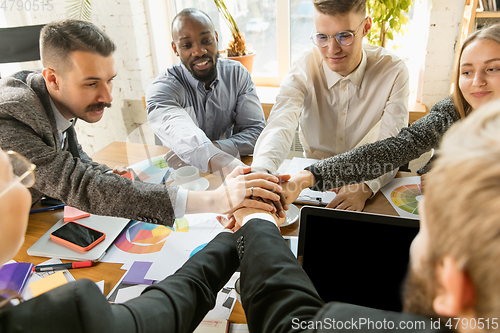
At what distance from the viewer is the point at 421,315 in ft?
1.21

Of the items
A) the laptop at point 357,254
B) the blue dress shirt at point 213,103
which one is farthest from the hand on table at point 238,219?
the blue dress shirt at point 213,103

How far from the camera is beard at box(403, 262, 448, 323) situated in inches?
13.3

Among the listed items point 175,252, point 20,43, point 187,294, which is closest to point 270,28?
point 20,43

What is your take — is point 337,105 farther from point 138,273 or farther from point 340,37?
point 138,273

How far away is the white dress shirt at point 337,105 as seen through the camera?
1365 millimetres

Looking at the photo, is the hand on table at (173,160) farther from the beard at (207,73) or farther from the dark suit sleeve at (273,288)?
the beard at (207,73)

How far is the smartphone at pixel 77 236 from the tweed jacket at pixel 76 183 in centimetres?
6

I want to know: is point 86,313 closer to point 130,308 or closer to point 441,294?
point 130,308

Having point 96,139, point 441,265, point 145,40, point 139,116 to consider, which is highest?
point 145,40

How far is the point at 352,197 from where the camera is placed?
1.07 m

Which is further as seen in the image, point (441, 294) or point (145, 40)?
point (145, 40)

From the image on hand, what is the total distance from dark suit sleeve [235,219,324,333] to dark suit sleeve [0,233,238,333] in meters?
0.08

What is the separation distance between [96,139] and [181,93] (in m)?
1.50

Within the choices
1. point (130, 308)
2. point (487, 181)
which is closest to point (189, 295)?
point (130, 308)
